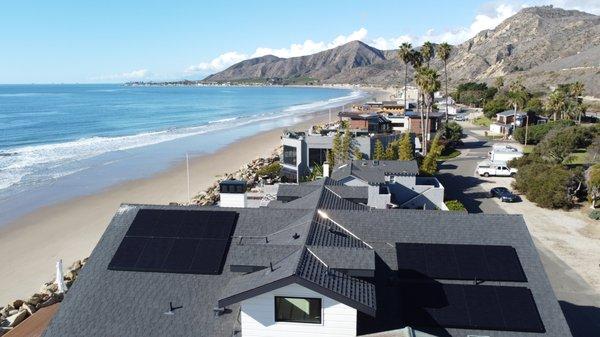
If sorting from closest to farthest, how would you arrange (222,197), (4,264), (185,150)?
(222,197), (4,264), (185,150)

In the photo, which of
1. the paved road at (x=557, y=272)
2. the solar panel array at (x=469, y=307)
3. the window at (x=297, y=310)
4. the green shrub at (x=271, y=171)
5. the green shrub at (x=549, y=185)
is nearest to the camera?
the window at (x=297, y=310)

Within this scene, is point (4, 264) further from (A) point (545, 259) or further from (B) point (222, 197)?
(A) point (545, 259)

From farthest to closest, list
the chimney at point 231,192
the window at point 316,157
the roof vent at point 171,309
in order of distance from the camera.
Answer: the window at point 316,157
the chimney at point 231,192
the roof vent at point 171,309

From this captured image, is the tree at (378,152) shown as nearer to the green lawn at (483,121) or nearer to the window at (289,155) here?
the window at (289,155)

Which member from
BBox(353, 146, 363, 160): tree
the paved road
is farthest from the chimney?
BBox(353, 146, 363, 160): tree

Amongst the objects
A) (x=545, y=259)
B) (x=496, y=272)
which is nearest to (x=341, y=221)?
(x=496, y=272)

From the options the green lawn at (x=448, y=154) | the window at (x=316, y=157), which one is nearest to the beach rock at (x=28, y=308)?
the window at (x=316, y=157)
